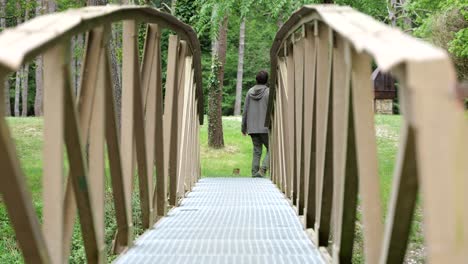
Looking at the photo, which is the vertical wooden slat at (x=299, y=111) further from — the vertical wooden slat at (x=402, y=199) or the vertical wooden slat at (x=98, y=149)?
the vertical wooden slat at (x=402, y=199)

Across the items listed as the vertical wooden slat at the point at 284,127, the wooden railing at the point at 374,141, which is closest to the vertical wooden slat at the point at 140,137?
the wooden railing at the point at 374,141

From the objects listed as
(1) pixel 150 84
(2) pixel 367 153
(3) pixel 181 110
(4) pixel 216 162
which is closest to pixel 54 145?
(2) pixel 367 153

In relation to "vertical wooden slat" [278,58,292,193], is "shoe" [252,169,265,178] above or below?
below

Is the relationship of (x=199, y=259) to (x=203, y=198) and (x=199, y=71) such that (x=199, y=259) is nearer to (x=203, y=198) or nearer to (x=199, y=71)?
(x=203, y=198)

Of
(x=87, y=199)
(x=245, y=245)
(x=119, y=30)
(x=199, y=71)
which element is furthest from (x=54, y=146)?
(x=119, y=30)

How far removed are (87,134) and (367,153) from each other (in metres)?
1.38

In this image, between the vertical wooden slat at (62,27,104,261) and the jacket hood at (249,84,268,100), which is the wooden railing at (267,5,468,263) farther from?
the jacket hood at (249,84,268,100)

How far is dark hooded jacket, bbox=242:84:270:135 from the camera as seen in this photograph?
12.8 metres

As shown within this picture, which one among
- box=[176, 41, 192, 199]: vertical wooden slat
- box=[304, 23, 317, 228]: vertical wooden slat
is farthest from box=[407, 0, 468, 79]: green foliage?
box=[304, 23, 317, 228]: vertical wooden slat

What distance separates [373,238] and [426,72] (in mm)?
1461

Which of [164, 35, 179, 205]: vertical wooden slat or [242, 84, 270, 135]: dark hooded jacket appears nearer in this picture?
[164, 35, 179, 205]: vertical wooden slat

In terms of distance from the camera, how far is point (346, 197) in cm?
373

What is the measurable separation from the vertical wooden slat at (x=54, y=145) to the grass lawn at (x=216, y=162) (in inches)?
180

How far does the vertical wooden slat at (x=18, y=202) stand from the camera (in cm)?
237
